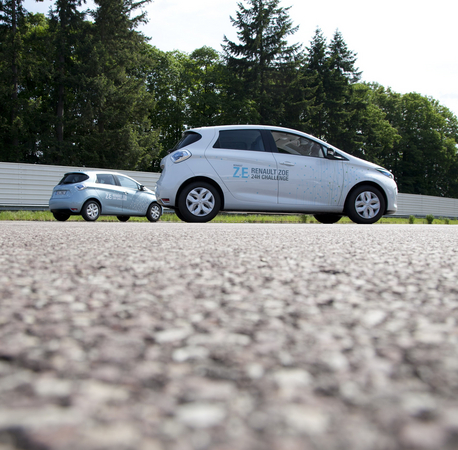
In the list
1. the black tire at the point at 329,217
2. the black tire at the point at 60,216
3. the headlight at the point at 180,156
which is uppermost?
the headlight at the point at 180,156

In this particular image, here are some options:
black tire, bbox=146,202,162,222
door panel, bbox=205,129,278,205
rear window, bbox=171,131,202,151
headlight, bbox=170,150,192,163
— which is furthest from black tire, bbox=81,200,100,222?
door panel, bbox=205,129,278,205

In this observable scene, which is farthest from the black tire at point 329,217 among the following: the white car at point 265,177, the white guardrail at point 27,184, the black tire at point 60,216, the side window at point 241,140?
the white guardrail at point 27,184

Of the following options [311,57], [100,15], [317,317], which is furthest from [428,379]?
[311,57]

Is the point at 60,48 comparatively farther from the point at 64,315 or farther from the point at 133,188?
the point at 64,315

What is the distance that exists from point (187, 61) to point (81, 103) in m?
17.6

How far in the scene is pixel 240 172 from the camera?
823 cm

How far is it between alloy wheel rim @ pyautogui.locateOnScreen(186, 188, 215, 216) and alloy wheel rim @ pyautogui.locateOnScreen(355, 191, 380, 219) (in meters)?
2.95

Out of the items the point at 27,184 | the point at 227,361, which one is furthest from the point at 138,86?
the point at 227,361

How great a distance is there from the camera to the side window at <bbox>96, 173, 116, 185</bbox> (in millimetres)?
13424

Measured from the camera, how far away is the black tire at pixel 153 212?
47.1ft

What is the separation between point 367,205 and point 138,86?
2501 cm

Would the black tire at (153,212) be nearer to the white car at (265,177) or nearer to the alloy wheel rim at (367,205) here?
the white car at (265,177)

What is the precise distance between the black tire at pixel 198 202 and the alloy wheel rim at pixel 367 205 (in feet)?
9.37

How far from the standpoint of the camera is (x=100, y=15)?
3038 centimetres
